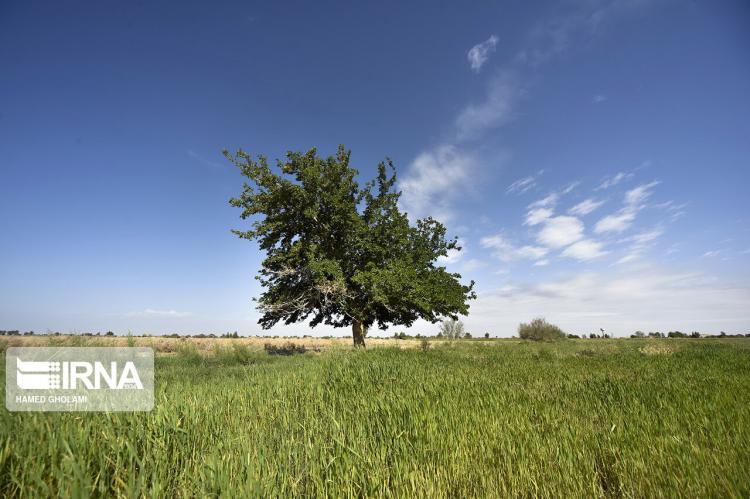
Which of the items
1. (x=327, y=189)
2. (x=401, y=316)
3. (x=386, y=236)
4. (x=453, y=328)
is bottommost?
(x=453, y=328)

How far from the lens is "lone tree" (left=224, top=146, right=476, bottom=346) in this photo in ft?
61.5

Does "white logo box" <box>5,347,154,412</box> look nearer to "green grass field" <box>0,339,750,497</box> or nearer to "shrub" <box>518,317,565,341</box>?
"green grass field" <box>0,339,750,497</box>

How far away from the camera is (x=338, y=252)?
67.1ft

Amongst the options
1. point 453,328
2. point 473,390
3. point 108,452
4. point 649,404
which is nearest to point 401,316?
point 473,390

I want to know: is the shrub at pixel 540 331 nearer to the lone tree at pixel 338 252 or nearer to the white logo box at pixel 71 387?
the lone tree at pixel 338 252

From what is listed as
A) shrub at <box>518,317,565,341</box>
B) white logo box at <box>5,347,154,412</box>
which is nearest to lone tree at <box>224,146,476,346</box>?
white logo box at <box>5,347,154,412</box>

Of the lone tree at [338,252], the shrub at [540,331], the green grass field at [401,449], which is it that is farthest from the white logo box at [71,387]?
the shrub at [540,331]

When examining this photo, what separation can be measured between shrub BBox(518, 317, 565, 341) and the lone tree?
31.5 metres

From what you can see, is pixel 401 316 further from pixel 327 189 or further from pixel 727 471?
pixel 727 471

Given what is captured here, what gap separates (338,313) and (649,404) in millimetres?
18253

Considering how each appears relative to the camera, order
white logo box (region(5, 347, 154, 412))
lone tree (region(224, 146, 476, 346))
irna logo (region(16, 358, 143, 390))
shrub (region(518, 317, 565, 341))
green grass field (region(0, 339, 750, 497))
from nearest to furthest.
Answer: green grass field (region(0, 339, 750, 497))
white logo box (region(5, 347, 154, 412))
irna logo (region(16, 358, 143, 390))
lone tree (region(224, 146, 476, 346))
shrub (region(518, 317, 565, 341))

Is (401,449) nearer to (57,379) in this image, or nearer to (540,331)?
(57,379)

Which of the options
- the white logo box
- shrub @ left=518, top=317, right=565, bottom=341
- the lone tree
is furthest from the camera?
shrub @ left=518, top=317, right=565, bottom=341

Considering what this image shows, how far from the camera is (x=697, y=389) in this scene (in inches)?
245
